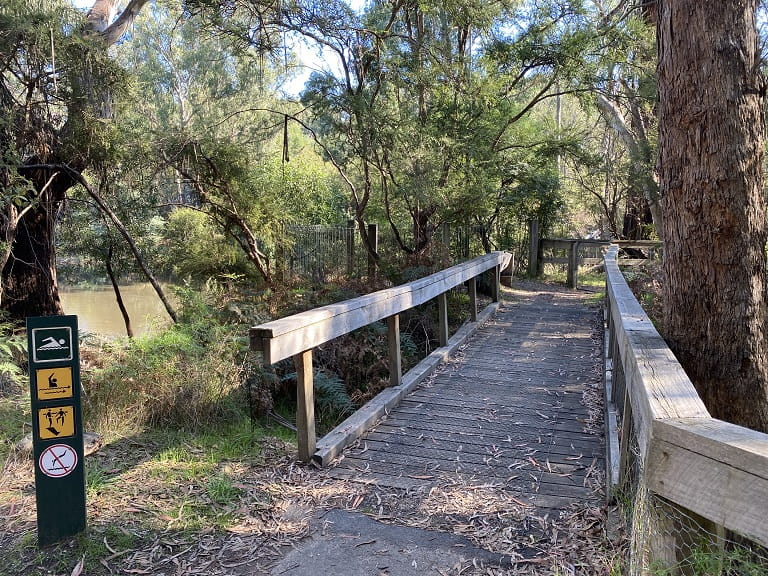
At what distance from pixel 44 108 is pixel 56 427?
7.43m

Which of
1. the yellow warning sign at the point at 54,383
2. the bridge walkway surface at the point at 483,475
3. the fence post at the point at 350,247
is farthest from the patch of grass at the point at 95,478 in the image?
Answer: the fence post at the point at 350,247

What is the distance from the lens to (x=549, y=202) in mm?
17516

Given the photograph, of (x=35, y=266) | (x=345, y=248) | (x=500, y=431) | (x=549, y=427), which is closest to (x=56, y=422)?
(x=500, y=431)

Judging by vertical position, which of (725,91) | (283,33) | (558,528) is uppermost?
(283,33)

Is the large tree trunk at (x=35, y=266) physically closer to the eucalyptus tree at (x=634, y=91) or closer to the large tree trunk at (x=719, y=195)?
the large tree trunk at (x=719, y=195)

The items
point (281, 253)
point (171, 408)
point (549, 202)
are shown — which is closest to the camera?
point (171, 408)

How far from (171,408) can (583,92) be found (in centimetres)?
1153

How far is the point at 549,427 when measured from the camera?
16.0ft

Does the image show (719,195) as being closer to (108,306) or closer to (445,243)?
(445,243)

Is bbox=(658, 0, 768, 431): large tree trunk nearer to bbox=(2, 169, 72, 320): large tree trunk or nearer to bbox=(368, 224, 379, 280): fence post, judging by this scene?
bbox=(368, 224, 379, 280): fence post

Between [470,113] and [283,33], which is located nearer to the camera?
[283,33]

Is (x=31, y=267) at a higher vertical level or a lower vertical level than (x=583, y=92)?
lower

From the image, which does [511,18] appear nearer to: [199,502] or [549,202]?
[549,202]

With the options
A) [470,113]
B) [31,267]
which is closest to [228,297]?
[31,267]
